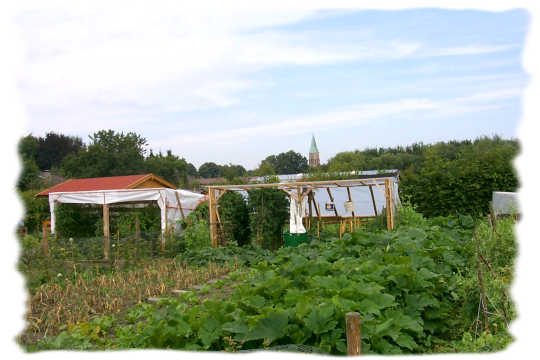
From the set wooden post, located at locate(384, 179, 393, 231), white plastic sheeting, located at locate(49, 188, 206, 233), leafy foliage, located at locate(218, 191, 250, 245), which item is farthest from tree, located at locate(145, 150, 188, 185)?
wooden post, located at locate(384, 179, 393, 231)

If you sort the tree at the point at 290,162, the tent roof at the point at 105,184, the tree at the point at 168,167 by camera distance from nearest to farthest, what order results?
the tent roof at the point at 105,184 < the tree at the point at 168,167 < the tree at the point at 290,162

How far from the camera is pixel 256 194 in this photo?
1251 cm

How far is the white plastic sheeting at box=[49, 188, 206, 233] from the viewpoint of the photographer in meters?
12.5

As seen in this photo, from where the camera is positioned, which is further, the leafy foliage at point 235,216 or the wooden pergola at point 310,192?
the leafy foliage at point 235,216

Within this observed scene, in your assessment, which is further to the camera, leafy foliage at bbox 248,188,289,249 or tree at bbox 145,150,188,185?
tree at bbox 145,150,188,185

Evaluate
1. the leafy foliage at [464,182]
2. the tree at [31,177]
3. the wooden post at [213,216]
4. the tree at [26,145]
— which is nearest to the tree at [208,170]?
the tree at [31,177]

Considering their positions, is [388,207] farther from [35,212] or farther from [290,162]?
[290,162]

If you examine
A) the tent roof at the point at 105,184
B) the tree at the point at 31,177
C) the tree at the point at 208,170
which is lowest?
the tent roof at the point at 105,184

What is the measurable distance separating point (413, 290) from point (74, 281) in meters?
6.17

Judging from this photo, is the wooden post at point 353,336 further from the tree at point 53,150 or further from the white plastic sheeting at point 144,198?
the tree at point 53,150

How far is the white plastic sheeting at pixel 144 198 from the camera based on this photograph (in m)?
12.5

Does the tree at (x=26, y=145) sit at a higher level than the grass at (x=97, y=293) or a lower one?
higher

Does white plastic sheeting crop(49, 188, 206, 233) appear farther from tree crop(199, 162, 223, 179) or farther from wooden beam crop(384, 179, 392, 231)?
tree crop(199, 162, 223, 179)

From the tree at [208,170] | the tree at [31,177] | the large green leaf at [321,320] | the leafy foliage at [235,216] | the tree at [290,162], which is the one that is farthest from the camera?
the tree at [208,170]
